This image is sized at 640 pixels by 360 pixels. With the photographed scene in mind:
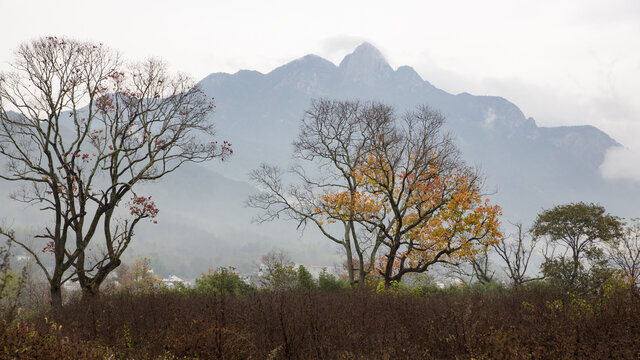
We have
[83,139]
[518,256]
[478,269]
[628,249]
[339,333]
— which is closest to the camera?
[339,333]

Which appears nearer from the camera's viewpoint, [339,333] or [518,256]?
[339,333]

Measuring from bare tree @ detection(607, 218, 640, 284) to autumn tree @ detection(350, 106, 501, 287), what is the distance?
37.2 ft

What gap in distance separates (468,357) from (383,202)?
11639 millimetres

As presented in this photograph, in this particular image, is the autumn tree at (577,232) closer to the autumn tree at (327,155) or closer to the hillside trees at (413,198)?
the hillside trees at (413,198)

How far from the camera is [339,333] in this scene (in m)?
6.93

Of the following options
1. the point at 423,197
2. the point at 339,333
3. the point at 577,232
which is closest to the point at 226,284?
the point at 423,197

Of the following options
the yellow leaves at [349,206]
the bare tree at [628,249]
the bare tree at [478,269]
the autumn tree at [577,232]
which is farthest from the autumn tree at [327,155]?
the bare tree at [628,249]

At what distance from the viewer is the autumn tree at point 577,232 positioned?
71.7 feet

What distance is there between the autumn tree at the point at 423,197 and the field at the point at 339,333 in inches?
221

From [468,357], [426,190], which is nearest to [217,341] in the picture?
[468,357]

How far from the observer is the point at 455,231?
15.3 metres

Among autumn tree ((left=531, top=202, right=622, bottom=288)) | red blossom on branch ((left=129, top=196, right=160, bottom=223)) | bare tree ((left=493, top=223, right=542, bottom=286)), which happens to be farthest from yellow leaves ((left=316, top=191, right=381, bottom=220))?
autumn tree ((left=531, top=202, right=622, bottom=288))

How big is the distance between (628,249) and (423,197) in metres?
14.8

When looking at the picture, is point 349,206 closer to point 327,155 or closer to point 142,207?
point 327,155
